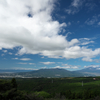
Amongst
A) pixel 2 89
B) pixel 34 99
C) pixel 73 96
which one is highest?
pixel 2 89

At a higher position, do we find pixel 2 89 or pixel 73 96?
pixel 2 89

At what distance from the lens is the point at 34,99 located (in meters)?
23.9

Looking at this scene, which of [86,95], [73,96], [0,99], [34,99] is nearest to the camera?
[0,99]

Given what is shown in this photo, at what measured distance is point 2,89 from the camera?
25.1 m

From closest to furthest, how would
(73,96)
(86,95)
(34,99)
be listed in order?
1. (34,99)
2. (86,95)
3. (73,96)

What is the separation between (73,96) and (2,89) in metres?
67.4

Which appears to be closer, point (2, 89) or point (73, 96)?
point (2, 89)

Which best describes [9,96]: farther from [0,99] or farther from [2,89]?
[2,89]

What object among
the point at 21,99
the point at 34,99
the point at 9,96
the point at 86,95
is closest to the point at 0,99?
the point at 9,96

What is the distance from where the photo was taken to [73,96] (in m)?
75.6

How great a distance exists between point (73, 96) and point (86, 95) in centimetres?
1111

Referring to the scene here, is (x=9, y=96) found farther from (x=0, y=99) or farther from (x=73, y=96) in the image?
(x=73, y=96)

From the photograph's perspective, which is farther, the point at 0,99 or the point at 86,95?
the point at 86,95

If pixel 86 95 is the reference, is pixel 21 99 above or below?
above
